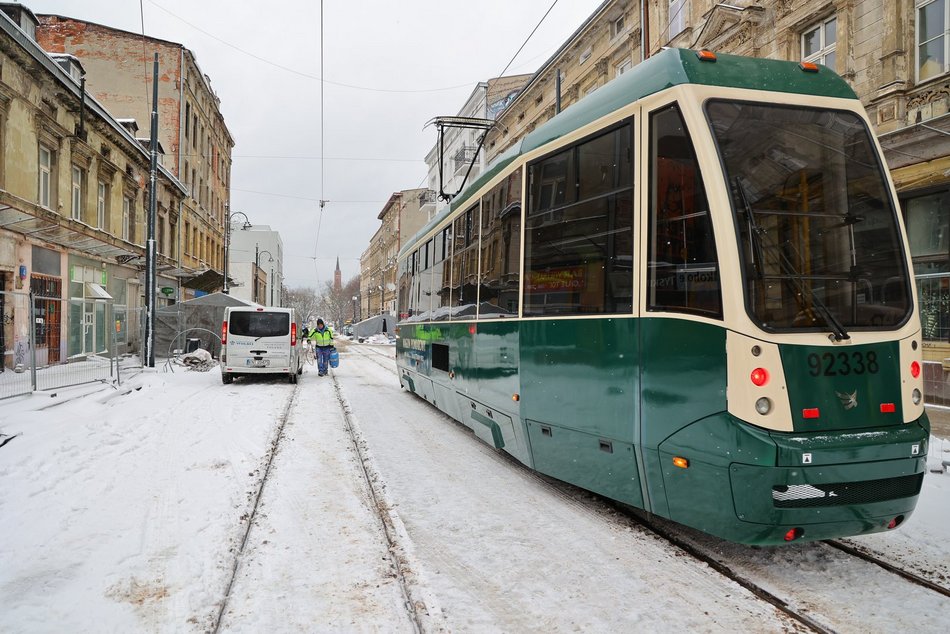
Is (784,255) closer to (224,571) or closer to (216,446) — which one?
(224,571)

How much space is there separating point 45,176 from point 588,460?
63.3 ft

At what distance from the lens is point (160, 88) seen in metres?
30.4

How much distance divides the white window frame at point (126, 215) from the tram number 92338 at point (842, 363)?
26.0 m

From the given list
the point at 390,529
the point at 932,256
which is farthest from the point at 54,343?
the point at 932,256

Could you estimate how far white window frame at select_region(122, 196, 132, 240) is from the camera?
933 inches

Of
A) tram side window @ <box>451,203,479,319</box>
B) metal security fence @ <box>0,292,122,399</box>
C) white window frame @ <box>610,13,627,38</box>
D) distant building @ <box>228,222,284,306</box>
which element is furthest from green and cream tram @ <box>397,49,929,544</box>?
distant building @ <box>228,222,284,306</box>

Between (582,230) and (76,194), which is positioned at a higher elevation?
(76,194)

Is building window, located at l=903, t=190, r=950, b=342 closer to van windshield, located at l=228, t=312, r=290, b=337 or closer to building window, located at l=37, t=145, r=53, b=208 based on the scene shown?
van windshield, located at l=228, t=312, r=290, b=337

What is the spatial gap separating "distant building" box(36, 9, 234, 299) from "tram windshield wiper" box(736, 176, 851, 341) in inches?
1087

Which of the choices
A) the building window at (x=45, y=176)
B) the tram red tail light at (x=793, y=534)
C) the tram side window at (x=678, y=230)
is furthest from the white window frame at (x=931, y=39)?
the building window at (x=45, y=176)

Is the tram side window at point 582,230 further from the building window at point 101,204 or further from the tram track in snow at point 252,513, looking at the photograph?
the building window at point 101,204

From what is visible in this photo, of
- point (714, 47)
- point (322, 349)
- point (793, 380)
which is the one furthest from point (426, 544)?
point (714, 47)

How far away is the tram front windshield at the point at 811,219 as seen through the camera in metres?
3.46

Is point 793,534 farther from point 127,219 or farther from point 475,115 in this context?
point 475,115
